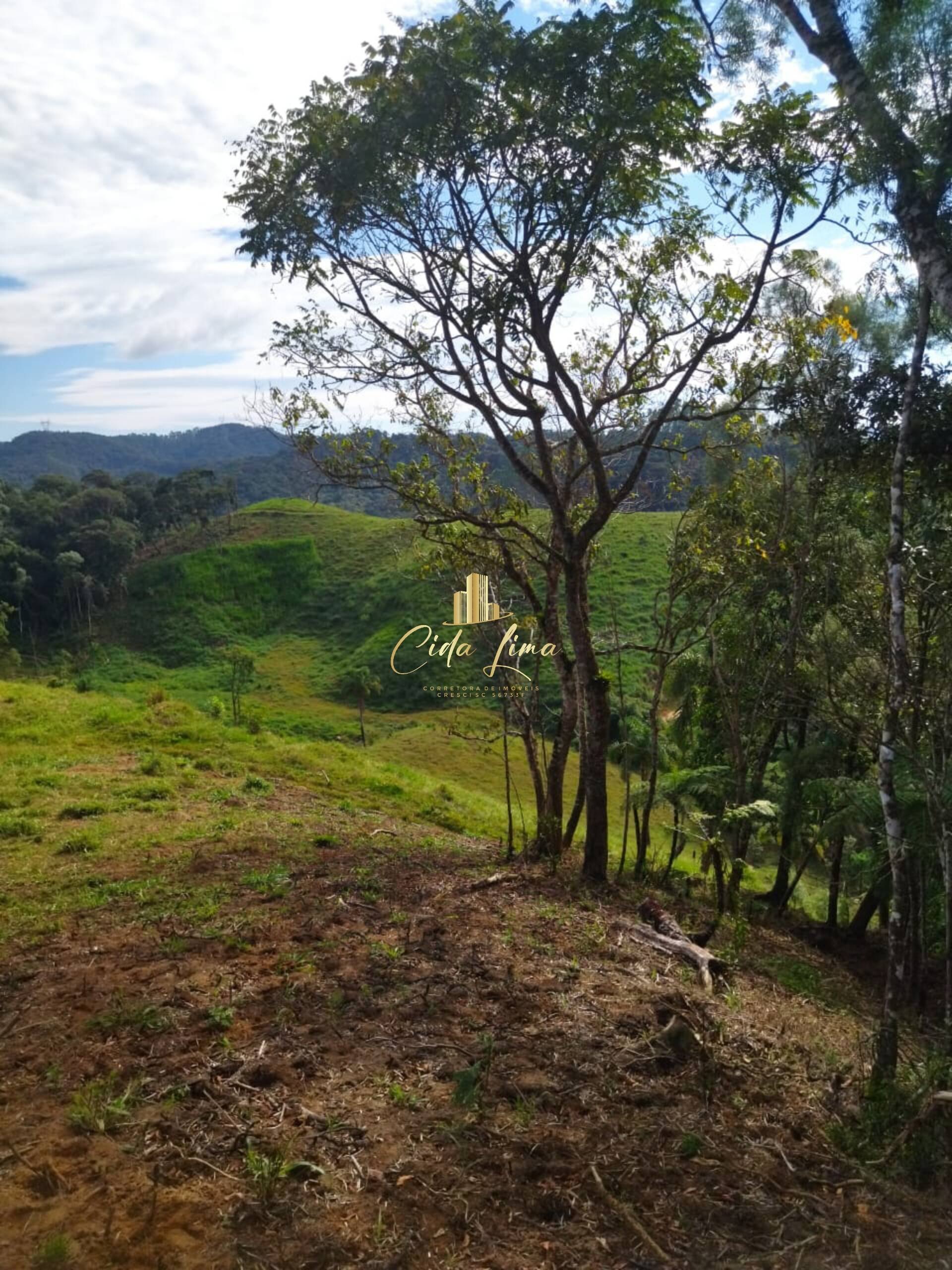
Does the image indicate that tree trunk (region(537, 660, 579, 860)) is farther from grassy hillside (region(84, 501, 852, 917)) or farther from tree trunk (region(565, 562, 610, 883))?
grassy hillside (region(84, 501, 852, 917))

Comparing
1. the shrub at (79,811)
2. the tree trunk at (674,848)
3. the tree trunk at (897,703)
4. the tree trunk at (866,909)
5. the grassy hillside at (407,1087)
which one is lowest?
the tree trunk at (866,909)

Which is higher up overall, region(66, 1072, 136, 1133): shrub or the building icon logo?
the building icon logo

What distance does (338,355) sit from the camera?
9469mm

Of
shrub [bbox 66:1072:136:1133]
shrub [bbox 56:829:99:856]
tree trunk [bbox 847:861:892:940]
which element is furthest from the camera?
tree trunk [bbox 847:861:892:940]

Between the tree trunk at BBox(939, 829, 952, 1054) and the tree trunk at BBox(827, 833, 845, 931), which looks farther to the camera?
the tree trunk at BBox(827, 833, 845, 931)

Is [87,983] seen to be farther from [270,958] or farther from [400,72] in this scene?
[400,72]

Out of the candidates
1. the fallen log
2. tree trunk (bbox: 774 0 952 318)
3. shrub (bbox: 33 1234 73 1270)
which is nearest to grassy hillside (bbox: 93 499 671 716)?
the fallen log

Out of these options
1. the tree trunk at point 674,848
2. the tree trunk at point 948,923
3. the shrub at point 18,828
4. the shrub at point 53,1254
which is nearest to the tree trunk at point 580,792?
the tree trunk at point 674,848

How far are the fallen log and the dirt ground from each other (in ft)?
0.55

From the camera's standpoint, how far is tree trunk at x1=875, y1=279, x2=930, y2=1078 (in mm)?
5242

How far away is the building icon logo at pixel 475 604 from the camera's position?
12.3m

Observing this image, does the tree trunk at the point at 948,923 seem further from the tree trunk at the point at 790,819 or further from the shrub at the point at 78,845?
the shrub at the point at 78,845

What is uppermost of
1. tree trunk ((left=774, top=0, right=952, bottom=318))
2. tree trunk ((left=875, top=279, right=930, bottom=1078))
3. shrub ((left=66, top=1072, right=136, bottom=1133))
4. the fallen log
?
tree trunk ((left=774, top=0, right=952, bottom=318))

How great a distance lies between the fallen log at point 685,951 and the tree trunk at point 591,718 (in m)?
1.52
